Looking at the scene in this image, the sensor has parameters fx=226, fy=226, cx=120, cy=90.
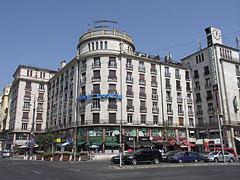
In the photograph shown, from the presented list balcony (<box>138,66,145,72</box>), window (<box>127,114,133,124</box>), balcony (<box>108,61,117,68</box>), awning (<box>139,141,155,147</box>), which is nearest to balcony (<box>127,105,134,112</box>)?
window (<box>127,114,133,124</box>)

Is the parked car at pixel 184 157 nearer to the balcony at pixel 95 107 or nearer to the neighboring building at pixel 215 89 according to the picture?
the neighboring building at pixel 215 89

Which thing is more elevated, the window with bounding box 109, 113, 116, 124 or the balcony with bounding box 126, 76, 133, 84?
the balcony with bounding box 126, 76, 133, 84

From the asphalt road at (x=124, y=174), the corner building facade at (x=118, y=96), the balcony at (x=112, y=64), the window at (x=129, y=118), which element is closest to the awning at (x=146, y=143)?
the corner building facade at (x=118, y=96)

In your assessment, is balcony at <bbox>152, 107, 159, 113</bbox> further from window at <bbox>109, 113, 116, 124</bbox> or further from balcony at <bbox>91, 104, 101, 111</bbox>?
balcony at <bbox>91, 104, 101, 111</bbox>

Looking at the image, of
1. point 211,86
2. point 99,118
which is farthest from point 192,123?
point 99,118

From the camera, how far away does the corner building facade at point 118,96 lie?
130 feet

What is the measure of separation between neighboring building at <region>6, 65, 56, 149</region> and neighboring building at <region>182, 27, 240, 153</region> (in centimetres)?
3838

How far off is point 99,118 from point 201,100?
22407 mm

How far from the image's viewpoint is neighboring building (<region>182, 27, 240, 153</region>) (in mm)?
42438

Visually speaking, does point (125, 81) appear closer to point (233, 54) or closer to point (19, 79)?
point (233, 54)

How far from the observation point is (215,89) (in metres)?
42.4

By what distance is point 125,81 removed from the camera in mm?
42250

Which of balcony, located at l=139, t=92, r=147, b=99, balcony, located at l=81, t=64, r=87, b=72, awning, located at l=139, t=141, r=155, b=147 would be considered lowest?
awning, located at l=139, t=141, r=155, b=147

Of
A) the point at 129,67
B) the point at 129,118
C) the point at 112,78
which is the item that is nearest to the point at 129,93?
the point at 112,78
